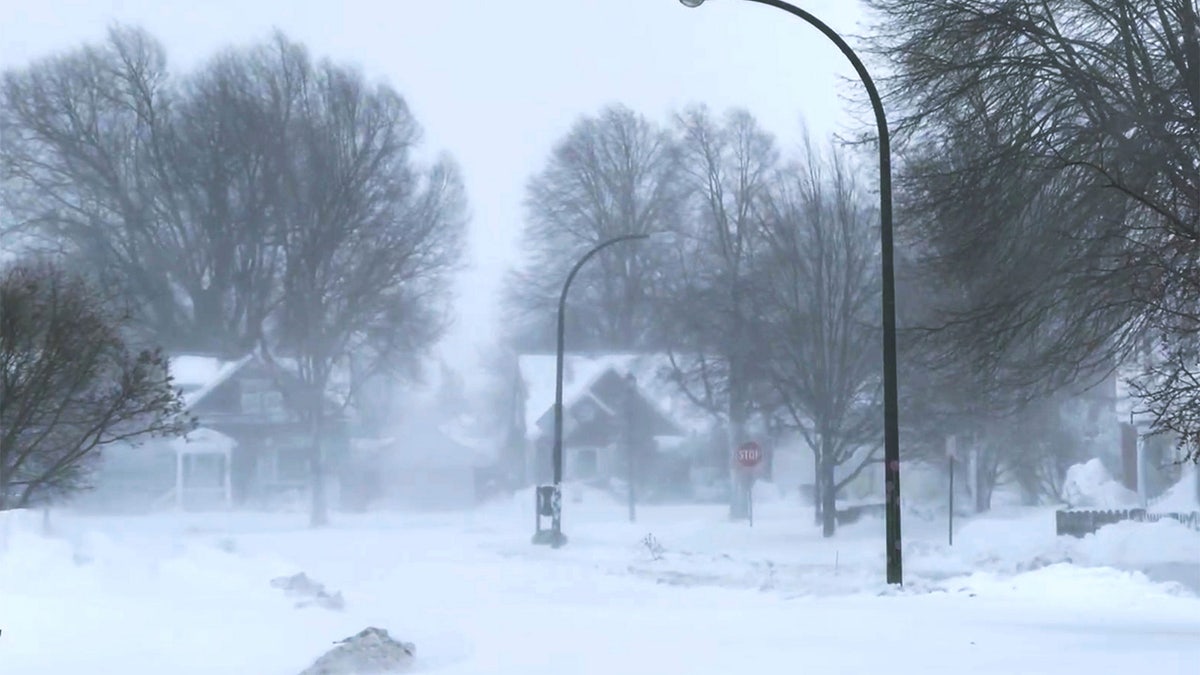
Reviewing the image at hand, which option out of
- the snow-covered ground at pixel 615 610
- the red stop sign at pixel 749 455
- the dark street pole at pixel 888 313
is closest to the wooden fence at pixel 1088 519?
the snow-covered ground at pixel 615 610

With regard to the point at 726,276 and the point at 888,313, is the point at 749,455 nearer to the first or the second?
the point at 726,276

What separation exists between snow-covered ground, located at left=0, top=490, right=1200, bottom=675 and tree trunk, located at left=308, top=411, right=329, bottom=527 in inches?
871

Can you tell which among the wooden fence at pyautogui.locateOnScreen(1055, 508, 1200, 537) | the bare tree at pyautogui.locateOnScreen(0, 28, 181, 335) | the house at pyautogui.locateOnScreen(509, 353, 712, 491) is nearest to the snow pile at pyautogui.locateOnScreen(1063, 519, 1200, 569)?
the wooden fence at pyautogui.locateOnScreen(1055, 508, 1200, 537)

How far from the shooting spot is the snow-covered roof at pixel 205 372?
60.9m

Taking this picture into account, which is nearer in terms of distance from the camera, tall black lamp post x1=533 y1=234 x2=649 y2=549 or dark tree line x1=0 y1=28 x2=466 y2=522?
tall black lamp post x1=533 y1=234 x2=649 y2=549

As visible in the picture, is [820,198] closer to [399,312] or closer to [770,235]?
[770,235]

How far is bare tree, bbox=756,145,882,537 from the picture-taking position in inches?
1720

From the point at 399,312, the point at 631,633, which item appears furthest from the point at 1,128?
the point at 631,633

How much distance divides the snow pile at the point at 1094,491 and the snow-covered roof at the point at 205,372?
28652mm

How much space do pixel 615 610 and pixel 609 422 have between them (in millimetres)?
52753

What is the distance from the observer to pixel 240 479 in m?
62.3

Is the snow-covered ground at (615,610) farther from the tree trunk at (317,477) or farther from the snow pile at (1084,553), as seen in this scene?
the tree trunk at (317,477)

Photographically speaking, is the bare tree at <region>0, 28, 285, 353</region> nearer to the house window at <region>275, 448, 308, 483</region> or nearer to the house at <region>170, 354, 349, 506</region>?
the house at <region>170, 354, 349, 506</region>

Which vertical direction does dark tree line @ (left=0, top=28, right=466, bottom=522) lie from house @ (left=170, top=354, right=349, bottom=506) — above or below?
above
